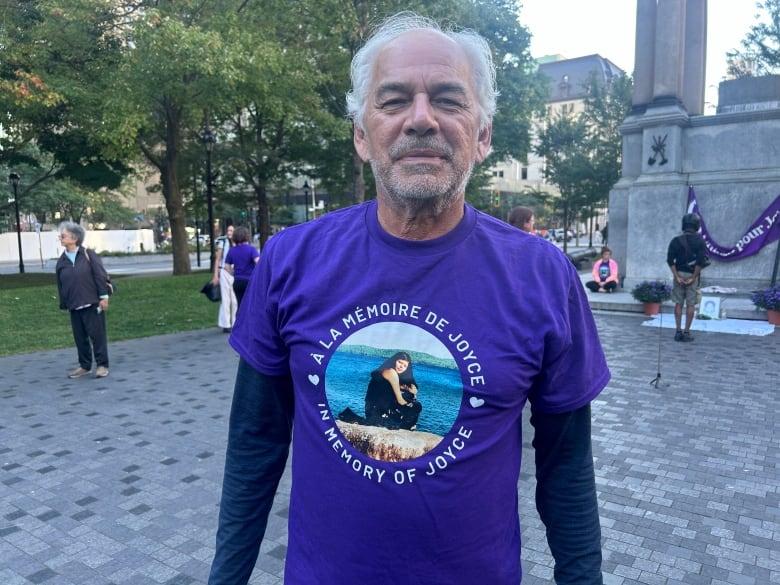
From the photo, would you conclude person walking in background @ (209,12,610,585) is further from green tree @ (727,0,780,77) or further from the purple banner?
green tree @ (727,0,780,77)

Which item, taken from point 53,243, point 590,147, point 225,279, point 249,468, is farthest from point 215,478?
point 53,243

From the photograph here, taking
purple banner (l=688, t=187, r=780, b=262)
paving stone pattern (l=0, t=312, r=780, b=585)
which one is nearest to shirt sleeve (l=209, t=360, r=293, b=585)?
paving stone pattern (l=0, t=312, r=780, b=585)

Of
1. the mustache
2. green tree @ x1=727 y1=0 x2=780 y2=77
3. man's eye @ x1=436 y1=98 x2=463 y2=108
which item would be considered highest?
green tree @ x1=727 y1=0 x2=780 y2=77

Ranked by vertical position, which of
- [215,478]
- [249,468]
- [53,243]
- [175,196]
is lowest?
[215,478]

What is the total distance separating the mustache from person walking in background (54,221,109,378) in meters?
7.24

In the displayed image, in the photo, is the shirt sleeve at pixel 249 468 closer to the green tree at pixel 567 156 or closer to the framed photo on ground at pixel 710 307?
the framed photo on ground at pixel 710 307

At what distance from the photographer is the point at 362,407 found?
153 cm

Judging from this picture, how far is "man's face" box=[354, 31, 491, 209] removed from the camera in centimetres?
154

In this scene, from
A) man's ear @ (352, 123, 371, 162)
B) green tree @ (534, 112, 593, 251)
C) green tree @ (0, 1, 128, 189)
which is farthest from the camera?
green tree @ (534, 112, 593, 251)

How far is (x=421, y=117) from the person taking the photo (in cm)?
152

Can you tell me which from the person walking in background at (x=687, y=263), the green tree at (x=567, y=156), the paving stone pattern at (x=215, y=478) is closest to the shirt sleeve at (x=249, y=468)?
the paving stone pattern at (x=215, y=478)

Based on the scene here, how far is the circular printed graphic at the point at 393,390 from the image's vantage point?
148 centimetres

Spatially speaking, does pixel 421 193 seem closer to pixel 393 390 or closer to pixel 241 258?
pixel 393 390

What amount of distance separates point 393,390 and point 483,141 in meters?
0.76
